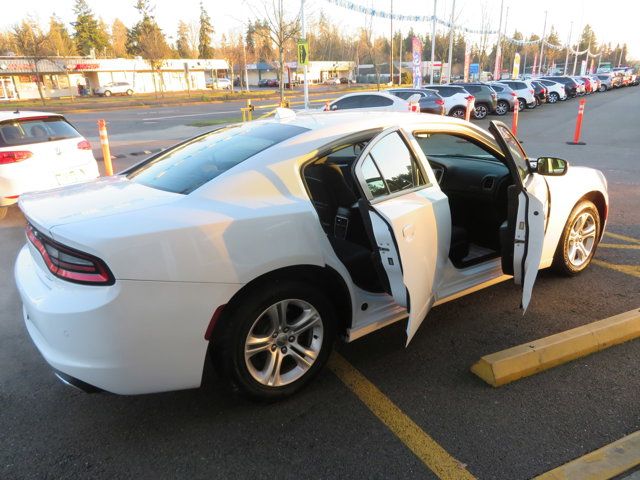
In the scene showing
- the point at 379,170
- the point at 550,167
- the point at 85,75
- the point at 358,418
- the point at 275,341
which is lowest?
the point at 358,418

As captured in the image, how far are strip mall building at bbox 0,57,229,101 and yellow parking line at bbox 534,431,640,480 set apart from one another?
148ft

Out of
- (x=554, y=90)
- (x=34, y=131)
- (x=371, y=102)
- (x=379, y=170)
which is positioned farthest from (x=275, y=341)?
(x=554, y=90)

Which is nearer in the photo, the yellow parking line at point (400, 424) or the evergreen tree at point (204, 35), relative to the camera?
the yellow parking line at point (400, 424)

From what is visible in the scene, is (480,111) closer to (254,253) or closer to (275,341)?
(275,341)

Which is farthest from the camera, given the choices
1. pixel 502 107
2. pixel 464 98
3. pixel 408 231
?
pixel 502 107

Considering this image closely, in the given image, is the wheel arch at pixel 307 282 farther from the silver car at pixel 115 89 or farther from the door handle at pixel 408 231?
the silver car at pixel 115 89

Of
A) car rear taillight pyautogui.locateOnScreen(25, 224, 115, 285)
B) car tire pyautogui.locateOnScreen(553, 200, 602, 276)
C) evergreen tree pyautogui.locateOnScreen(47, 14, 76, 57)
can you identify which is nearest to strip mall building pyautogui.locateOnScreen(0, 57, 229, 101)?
evergreen tree pyautogui.locateOnScreen(47, 14, 76, 57)

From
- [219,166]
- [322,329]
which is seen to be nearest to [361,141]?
[219,166]

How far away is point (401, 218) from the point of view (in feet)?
8.95

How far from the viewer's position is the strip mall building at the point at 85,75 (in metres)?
46.9

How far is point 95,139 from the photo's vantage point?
1608cm

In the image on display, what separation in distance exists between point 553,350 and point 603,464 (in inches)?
35.2

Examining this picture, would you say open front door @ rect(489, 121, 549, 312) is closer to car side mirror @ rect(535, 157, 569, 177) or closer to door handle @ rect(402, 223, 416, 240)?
car side mirror @ rect(535, 157, 569, 177)

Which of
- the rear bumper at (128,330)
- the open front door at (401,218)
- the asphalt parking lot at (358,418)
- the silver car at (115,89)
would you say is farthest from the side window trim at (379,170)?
the silver car at (115,89)
